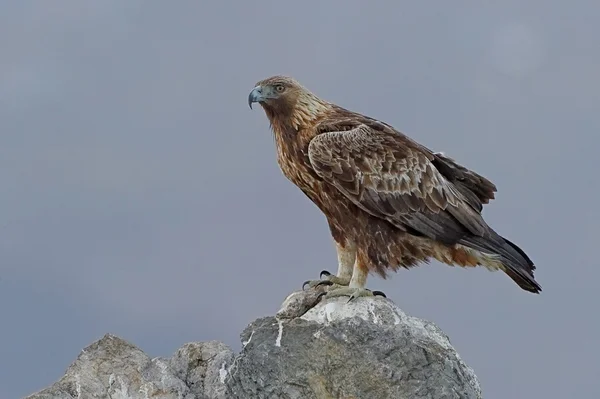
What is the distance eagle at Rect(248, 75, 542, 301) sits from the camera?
33.5 ft

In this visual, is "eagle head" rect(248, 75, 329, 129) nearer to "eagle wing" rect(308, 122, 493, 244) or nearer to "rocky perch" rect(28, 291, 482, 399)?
"eagle wing" rect(308, 122, 493, 244)

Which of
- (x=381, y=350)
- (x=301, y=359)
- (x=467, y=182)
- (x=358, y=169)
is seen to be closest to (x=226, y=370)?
(x=301, y=359)

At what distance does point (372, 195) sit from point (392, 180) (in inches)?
12.7

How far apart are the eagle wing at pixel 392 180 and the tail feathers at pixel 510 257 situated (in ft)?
0.29

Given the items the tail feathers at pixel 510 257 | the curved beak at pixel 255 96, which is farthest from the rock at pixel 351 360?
the curved beak at pixel 255 96

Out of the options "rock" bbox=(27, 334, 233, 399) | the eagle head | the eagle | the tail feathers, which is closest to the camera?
"rock" bbox=(27, 334, 233, 399)

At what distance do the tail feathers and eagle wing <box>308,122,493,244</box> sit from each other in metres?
0.09

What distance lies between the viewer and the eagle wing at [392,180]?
402 inches

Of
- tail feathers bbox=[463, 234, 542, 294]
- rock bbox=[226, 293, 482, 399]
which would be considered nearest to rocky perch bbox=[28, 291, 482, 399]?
rock bbox=[226, 293, 482, 399]

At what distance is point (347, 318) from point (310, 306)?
66 cm

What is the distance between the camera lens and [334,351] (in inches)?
364

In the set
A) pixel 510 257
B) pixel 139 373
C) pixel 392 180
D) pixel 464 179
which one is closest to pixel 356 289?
pixel 392 180

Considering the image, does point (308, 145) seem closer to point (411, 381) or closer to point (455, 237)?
point (455, 237)

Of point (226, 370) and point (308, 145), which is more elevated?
point (308, 145)
